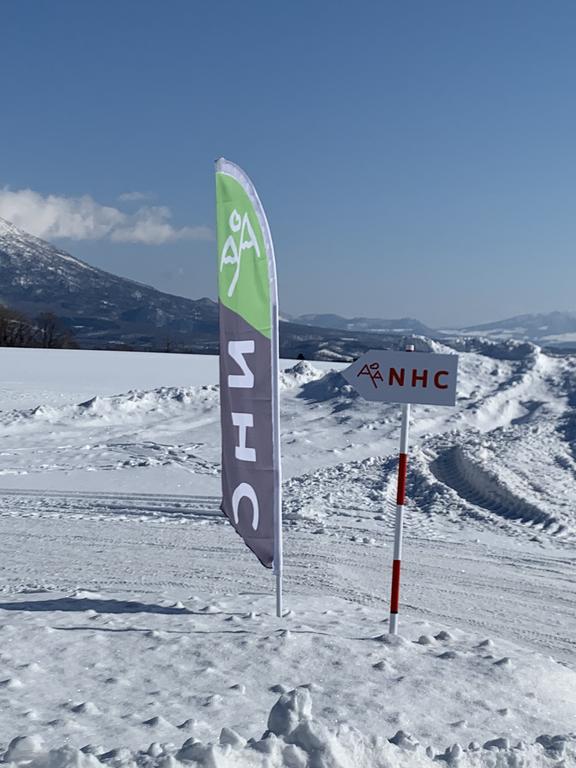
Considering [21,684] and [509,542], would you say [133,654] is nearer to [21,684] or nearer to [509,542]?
[21,684]

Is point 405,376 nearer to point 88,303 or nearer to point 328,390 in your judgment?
point 328,390

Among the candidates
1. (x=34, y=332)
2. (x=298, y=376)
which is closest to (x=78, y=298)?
(x=34, y=332)

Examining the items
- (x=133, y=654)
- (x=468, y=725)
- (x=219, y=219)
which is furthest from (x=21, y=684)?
(x=219, y=219)

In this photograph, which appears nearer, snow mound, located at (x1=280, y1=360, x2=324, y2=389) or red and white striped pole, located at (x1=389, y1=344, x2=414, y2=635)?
red and white striped pole, located at (x1=389, y1=344, x2=414, y2=635)

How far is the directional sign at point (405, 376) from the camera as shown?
5539 mm

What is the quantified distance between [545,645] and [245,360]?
11.2 ft

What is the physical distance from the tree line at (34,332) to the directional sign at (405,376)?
138 feet

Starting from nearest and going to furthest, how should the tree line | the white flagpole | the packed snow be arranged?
the packed snow, the white flagpole, the tree line

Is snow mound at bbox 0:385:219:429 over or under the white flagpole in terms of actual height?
under

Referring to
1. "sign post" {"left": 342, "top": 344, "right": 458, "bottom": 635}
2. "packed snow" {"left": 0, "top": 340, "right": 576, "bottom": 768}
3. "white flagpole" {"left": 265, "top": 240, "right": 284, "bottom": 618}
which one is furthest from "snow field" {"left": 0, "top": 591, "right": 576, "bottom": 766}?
"sign post" {"left": 342, "top": 344, "right": 458, "bottom": 635}

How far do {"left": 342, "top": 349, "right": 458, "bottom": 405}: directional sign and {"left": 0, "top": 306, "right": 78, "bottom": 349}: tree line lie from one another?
138ft

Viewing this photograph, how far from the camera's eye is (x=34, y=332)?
47.1m

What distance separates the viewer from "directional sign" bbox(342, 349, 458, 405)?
18.2 feet

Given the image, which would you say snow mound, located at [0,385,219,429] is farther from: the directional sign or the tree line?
the tree line
